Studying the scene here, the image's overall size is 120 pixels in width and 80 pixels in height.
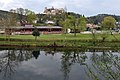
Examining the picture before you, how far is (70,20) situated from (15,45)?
2491cm

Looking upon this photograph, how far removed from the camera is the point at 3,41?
64.0 meters

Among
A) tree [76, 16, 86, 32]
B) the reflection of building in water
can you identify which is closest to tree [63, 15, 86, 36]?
tree [76, 16, 86, 32]

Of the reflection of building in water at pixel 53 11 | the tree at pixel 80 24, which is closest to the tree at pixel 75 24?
the tree at pixel 80 24

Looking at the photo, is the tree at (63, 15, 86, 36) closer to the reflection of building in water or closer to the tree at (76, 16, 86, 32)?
the tree at (76, 16, 86, 32)

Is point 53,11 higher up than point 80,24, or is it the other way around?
point 53,11

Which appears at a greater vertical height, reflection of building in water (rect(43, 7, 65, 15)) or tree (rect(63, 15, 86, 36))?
reflection of building in water (rect(43, 7, 65, 15))

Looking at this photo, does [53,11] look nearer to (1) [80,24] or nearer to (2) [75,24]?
(2) [75,24]

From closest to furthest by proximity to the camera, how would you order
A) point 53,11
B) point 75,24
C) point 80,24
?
point 80,24 < point 75,24 < point 53,11

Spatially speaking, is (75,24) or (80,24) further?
(75,24)

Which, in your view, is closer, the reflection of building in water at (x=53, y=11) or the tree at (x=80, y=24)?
the tree at (x=80, y=24)

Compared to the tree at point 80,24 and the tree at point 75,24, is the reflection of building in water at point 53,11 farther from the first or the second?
the tree at point 75,24

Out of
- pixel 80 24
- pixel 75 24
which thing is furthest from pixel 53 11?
pixel 80 24

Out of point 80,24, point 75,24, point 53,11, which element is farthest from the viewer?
point 53,11

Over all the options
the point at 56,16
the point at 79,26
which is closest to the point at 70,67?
the point at 79,26
